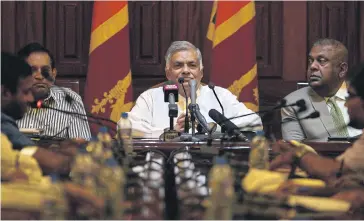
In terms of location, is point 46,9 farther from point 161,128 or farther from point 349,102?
point 349,102

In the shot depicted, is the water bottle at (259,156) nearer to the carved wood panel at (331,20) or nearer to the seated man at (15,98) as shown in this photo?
the seated man at (15,98)

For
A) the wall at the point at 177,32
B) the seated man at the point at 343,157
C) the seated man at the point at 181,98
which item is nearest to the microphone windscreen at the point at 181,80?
the seated man at the point at 181,98

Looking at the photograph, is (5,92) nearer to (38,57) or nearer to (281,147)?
(281,147)

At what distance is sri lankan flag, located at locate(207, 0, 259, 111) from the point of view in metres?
5.58

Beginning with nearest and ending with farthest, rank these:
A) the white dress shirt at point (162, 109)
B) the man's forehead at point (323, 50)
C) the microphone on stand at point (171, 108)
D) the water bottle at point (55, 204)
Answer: the water bottle at point (55, 204)
the microphone on stand at point (171, 108)
the white dress shirt at point (162, 109)
the man's forehead at point (323, 50)

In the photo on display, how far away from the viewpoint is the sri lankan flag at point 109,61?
553 centimetres

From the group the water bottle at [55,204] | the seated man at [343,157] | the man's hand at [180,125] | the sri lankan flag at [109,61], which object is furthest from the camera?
the sri lankan flag at [109,61]

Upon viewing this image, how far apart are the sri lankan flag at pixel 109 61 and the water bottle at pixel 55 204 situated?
3333mm

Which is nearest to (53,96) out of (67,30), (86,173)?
(67,30)

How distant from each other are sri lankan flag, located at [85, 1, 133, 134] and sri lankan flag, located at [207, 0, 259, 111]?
0.58m

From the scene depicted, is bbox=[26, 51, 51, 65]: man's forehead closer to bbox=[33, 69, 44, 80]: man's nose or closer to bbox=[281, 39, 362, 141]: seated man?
bbox=[33, 69, 44, 80]: man's nose

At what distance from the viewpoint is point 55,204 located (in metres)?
2.10

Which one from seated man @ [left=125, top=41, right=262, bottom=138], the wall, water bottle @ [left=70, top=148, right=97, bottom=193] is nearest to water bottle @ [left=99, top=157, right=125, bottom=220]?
water bottle @ [left=70, top=148, right=97, bottom=193]

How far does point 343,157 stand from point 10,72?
124cm
